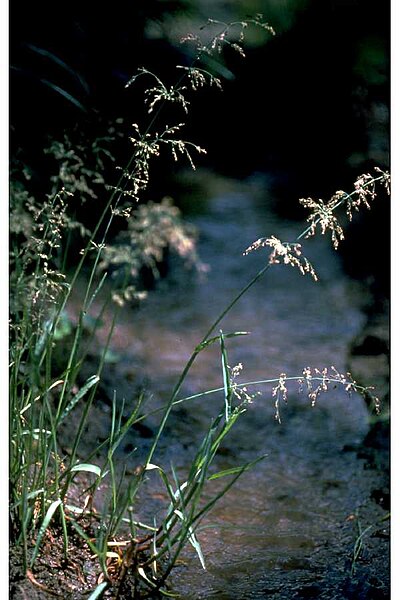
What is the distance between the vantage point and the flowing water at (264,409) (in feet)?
5.29

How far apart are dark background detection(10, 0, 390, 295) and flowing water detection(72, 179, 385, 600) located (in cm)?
17

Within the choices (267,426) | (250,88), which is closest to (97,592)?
(267,426)

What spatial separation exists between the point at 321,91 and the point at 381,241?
56 centimetres

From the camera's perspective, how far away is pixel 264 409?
241cm

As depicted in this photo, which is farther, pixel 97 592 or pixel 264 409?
pixel 264 409

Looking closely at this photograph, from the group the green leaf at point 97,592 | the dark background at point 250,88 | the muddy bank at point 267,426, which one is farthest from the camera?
the dark background at point 250,88

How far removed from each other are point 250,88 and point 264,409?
125cm

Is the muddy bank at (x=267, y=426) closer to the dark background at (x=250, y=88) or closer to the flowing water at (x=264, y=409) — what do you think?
the flowing water at (x=264, y=409)

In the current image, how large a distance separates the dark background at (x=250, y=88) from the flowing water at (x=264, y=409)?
0.57ft

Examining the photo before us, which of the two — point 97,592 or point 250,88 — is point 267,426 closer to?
point 97,592

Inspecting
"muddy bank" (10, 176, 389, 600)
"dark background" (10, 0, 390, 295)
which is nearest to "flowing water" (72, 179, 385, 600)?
"muddy bank" (10, 176, 389, 600)

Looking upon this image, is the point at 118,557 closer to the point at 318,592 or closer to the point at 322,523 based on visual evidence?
the point at 318,592

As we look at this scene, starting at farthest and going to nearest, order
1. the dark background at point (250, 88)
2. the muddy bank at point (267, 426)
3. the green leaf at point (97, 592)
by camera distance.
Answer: the dark background at point (250, 88)
the muddy bank at point (267, 426)
the green leaf at point (97, 592)

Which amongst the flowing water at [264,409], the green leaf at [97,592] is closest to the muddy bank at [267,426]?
the flowing water at [264,409]
